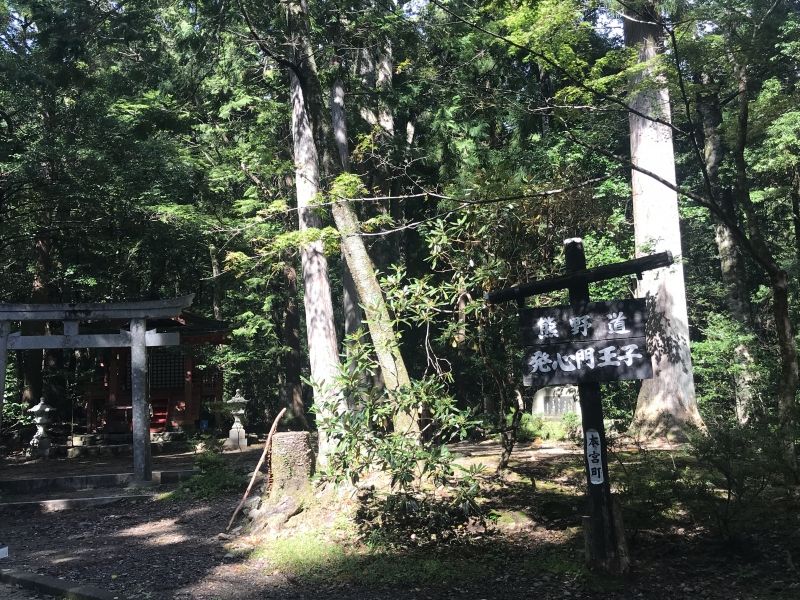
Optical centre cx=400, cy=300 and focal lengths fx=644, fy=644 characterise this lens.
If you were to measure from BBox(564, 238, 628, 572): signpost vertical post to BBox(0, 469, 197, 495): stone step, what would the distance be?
340 inches

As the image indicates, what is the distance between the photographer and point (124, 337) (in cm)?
1231

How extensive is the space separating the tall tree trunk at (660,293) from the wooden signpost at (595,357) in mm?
5665

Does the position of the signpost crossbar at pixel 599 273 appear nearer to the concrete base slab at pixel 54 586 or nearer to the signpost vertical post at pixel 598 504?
the signpost vertical post at pixel 598 504

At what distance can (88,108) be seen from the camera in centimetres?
1412

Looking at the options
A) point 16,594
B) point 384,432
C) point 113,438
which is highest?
point 384,432

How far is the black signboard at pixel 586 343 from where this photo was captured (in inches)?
209

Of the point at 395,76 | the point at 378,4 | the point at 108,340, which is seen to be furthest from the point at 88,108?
the point at 395,76

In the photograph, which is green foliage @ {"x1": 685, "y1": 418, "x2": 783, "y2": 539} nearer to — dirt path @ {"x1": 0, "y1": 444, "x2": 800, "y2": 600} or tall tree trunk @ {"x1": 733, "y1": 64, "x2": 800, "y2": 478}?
tall tree trunk @ {"x1": 733, "y1": 64, "x2": 800, "y2": 478}

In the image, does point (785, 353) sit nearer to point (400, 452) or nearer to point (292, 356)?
point (400, 452)

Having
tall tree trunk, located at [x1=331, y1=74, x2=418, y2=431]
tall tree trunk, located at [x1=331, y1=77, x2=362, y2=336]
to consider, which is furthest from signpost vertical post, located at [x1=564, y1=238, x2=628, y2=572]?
tall tree trunk, located at [x1=331, y1=77, x2=362, y2=336]

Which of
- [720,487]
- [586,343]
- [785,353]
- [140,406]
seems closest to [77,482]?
[140,406]

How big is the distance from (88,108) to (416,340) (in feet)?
39.0

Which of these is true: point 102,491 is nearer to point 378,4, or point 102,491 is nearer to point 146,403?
point 146,403

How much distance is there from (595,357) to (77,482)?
10520mm
